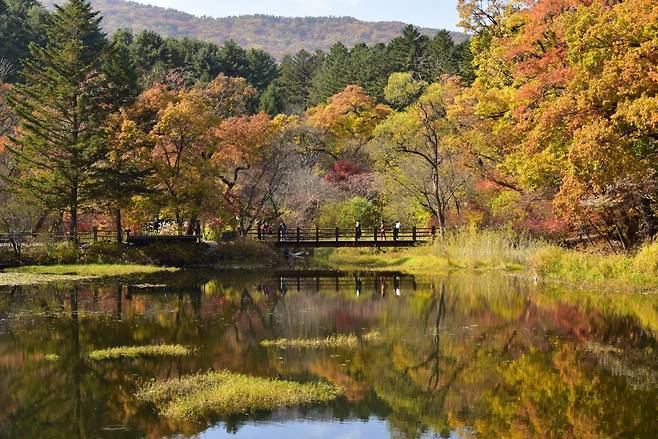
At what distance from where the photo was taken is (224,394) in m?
Result: 12.7

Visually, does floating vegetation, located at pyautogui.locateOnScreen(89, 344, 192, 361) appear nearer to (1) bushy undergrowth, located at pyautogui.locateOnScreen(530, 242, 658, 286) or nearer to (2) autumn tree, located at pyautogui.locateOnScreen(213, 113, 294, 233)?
(1) bushy undergrowth, located at pyautogui.locateOnScreen(530, 242, 658, 286)

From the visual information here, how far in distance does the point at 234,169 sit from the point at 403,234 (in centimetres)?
1109

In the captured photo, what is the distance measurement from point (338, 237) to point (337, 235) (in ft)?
6.59

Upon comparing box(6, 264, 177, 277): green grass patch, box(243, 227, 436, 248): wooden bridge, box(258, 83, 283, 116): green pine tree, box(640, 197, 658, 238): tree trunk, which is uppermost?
box(258, 83, 283, 116): green pine tree

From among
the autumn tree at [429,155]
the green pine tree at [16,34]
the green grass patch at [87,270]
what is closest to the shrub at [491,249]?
the autumn tree at [429,155]

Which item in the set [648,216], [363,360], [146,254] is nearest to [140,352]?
[363,360]

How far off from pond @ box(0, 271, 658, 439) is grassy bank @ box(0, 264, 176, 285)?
8.94ft

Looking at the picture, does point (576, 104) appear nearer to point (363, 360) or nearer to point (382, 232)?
point (363, 360)

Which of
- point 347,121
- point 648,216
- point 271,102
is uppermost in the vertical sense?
point 271,102

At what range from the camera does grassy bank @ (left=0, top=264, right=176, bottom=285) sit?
99.6 ft

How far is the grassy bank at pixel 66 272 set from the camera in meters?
30.4

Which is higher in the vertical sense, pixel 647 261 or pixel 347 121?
pixel 347 121

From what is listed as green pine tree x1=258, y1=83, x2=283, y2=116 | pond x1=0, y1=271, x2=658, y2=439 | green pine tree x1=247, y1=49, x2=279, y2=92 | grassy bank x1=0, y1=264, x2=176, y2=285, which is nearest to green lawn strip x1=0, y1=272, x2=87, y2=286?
grassy bank x1=0, y1=264, x2=176, y2=285

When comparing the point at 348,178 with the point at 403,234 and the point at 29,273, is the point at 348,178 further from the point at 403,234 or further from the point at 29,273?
the point at 29,273
